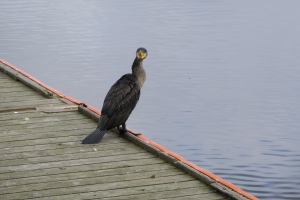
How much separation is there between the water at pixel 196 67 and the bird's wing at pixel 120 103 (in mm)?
3014

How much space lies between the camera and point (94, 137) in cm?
Result: 738

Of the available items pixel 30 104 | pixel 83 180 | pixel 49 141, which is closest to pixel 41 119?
pixel 30 104

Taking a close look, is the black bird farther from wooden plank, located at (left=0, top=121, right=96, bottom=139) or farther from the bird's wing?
wooden plank, located at (left=0, top=121, right=96, bottom=139)

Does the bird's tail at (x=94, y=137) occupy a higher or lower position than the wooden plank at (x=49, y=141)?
higher

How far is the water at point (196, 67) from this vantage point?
1181cm

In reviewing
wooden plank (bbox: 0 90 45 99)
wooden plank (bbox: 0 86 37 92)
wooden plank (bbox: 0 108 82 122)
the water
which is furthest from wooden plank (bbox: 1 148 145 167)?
the water

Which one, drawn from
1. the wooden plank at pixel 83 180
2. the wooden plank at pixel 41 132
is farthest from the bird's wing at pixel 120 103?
the wooden plank at pixel 83 180

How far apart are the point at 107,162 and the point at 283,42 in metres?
14.2

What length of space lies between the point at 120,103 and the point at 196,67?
33.5 feet

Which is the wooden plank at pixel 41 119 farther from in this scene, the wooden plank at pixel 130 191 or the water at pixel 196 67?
the water at pixel 196 67

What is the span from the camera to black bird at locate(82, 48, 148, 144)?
7.44m

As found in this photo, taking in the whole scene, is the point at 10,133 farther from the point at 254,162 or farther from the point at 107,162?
the point at 254,162

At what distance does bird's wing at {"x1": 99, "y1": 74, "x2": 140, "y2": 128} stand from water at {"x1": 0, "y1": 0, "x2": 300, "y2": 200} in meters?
3.01

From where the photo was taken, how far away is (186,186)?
6125 millimetres
